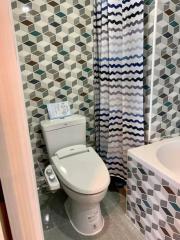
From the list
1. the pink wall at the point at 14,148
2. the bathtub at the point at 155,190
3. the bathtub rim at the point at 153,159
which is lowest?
the bathtub at the point at 155,190

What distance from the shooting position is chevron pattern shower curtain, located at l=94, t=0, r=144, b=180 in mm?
1658

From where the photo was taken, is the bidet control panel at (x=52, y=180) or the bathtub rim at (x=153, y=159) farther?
the bidet control panel at (x=52, y=180)

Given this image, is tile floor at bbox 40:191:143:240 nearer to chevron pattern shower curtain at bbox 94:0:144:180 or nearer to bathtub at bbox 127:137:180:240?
bathtub at bbox 127:137:180:240

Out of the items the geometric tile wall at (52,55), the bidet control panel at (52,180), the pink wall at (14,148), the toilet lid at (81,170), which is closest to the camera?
the pink wall at (14,148)

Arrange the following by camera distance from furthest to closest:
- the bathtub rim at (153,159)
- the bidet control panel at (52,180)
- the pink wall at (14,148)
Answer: the bidet control panel at (52,180) < the bathtub rim at (153,159) < the pink wall at (14,148)

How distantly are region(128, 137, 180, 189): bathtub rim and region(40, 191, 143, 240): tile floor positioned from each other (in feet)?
1.82

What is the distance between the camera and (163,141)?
1849 millimetres

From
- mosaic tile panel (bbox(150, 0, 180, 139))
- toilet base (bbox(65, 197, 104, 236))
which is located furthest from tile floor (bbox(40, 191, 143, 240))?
mosaic tile panel (bbox(150, 0, 180, 139))

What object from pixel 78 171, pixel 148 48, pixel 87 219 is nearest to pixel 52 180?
pixel 78 171

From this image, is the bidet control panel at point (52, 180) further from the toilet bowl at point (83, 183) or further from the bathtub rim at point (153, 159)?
the bathtub rim at point (153, 159)

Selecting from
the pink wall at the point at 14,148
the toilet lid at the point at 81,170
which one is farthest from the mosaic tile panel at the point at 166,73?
the pink wall at the point at 14,148

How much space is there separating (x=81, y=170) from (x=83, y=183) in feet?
0.49

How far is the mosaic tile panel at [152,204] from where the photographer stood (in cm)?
138

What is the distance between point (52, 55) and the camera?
1.94 m
